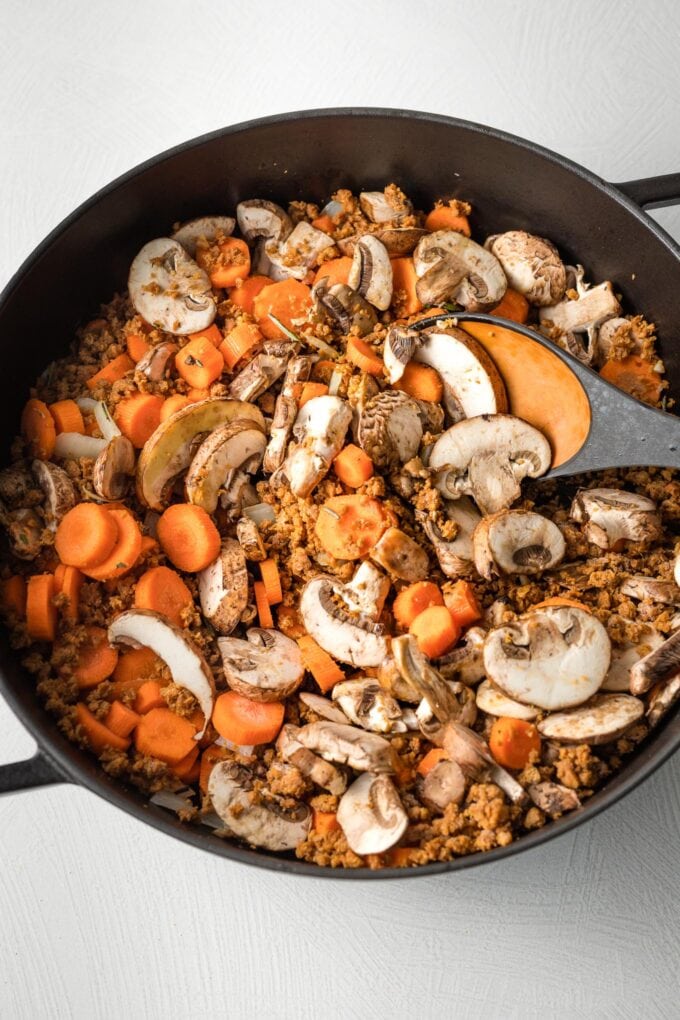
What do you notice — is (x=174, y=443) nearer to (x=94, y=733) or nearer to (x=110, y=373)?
(x=110, y=373)

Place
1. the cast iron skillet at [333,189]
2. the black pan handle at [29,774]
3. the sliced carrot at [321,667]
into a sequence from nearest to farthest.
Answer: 1. the black pan handle at [29,774]
2. the sliced carrot at [321,667]
3. the cast iron skillet at [333,189]

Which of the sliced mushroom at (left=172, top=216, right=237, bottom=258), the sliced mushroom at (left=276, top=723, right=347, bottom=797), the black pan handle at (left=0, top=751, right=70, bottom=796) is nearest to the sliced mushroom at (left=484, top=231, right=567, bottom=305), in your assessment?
A: the sliced mushroom at (left=172, top=216, right=237, bottom=258)

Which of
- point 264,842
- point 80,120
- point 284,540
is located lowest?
point 264,842

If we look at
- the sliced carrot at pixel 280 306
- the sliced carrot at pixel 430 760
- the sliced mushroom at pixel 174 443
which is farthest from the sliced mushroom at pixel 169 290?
the sliced carrot at pixel 430 760

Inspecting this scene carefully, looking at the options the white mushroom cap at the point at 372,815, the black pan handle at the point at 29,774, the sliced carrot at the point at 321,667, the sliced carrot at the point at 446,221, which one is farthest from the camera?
the sliced carrot at the point at 446,221

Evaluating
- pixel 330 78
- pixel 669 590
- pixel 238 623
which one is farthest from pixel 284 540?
pixel 330 78

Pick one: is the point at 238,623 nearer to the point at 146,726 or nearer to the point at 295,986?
the point at 146,726

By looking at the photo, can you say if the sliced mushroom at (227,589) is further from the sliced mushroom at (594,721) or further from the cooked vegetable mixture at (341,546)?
the sliced mushroom at (594,721)

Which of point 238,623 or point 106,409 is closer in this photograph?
point 238,623
